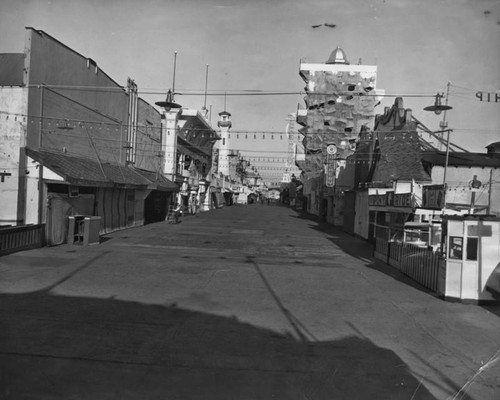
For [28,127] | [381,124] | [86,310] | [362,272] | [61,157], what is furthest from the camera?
[381,124]

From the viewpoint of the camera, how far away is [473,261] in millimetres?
9742

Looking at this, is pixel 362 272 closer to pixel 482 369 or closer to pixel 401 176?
pixel 482 369

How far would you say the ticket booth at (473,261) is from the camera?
965cm

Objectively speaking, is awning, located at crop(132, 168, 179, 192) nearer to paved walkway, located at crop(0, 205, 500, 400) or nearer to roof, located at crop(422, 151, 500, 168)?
paved walkway, located at crop(0, 205, 500, 400)

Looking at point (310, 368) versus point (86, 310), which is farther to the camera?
point (86, 310)

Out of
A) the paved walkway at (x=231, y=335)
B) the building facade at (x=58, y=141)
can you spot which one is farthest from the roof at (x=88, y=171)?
the paved walkway at (x=231, y=335)

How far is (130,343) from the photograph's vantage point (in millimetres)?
6113

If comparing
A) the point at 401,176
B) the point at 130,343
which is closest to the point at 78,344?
the point at 130,343

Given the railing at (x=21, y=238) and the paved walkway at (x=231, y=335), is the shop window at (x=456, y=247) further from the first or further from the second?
the railing at (x=21, y=238)

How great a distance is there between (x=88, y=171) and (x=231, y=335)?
1373 cm

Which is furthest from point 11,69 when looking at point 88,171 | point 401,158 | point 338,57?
point 338,57

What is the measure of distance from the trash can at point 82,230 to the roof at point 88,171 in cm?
142

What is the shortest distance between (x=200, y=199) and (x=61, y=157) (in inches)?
1427

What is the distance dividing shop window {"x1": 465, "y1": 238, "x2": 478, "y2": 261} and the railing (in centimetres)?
1272
